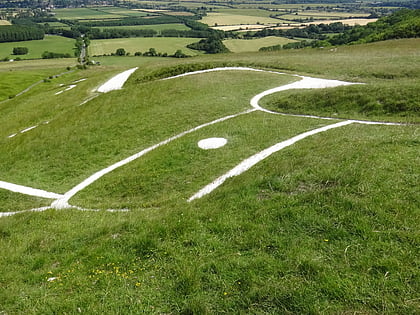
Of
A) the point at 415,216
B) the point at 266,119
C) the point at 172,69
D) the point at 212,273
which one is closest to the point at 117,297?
the point at 212,273

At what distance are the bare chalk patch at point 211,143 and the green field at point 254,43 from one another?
111m

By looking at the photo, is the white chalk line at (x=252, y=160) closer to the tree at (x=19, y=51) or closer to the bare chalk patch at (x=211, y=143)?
the bare chalk patch at (x=211, y=143)

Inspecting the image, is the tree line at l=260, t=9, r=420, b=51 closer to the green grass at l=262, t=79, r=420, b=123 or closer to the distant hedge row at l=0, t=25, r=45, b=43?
the green grass at l=262, t=79, r=420, b=123

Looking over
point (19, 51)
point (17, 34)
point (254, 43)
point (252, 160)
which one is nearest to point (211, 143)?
point (252, 160)

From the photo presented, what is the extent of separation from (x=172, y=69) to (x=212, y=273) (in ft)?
168

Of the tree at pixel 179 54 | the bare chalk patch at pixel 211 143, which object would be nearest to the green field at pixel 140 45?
the tree at pixel 179 54

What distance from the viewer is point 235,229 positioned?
1066 centimetres

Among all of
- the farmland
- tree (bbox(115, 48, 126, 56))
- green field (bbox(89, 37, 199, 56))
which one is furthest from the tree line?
tree (bbox(115, 48, 126, 56))

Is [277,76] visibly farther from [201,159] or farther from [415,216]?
[415,216]

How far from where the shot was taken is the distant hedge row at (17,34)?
18025 centimetres

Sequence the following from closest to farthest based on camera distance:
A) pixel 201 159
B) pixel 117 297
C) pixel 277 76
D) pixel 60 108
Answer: pixel 117 297, pixel 201 159, pixel 277 76, pixel 60 108

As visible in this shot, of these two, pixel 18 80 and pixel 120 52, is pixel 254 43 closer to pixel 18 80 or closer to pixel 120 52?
pixel 120 52

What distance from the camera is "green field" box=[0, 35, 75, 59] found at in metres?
152

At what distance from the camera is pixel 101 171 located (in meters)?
24.9
